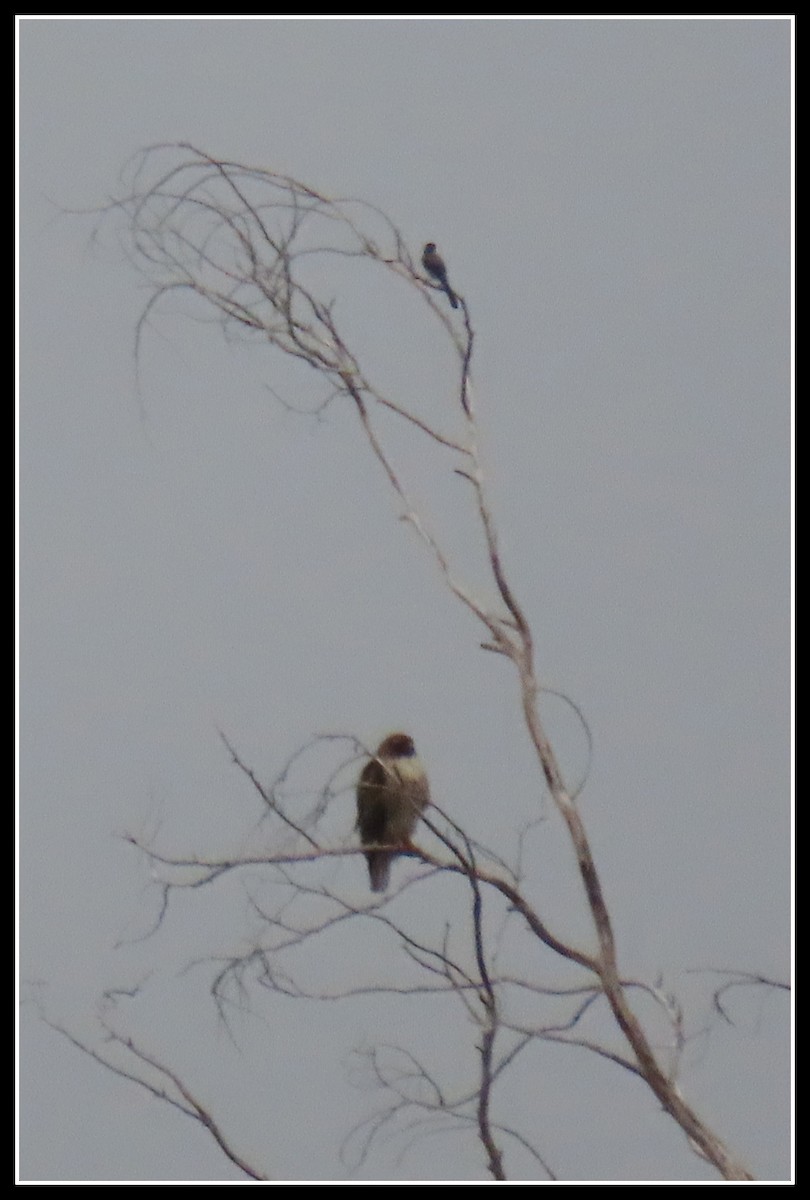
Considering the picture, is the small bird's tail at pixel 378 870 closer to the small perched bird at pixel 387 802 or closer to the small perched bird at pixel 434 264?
the small perched bird at pixel 387 802

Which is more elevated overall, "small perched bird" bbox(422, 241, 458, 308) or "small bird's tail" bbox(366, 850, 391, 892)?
"small perched bird" bbox(422, 241, 458, 308)

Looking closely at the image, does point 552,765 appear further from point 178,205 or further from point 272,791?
point 178,205

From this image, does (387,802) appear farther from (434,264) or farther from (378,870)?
(434,264)

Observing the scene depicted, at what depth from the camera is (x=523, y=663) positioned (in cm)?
596

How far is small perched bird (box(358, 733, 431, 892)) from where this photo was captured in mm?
7273

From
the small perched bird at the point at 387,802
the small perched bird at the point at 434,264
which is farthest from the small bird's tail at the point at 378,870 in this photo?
the small perched bird at the point at 434,264

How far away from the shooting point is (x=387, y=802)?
7535 millimetres

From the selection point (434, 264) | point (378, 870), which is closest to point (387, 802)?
point (378, 870)

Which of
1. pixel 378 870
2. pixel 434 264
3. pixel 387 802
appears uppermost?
pixel 434 264

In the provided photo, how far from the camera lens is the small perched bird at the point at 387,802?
7.27m

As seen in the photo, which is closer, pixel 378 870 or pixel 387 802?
pixel 387 802

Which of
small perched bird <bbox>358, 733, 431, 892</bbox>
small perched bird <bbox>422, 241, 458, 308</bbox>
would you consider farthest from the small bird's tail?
small perched bird <bbox>422, 241, 458, 308</bbox>

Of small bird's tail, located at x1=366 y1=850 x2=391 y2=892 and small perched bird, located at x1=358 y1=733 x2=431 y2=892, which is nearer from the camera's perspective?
small perched bird, located at x1=358 y1=733 x2=431 y2=892

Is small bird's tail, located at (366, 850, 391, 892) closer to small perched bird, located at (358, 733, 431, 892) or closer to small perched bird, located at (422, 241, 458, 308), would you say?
small perched bird, located at (358, 733, 431, 892)
